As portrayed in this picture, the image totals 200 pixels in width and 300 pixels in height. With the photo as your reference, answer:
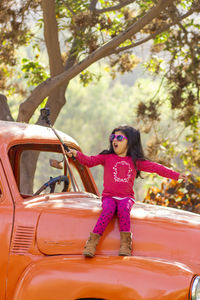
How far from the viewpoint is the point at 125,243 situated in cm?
334

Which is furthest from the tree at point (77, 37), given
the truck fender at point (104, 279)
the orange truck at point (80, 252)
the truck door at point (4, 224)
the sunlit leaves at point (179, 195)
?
the truck fender at point (104, 279)

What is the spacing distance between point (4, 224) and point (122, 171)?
1076 millimetres

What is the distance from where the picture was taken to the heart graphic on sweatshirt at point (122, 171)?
13.1 feet

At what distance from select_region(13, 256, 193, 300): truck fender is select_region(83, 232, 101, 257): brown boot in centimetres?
4

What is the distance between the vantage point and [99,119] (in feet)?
152

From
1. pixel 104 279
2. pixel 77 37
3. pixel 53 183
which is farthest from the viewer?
pixel 77 37

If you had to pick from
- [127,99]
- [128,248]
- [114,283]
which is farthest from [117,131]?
[127,99]

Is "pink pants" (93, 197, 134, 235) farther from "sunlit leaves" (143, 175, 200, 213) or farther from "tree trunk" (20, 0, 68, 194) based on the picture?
"sunlit leaves" (143, 175, 200, 213)

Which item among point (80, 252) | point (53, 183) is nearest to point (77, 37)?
point (53, 183)

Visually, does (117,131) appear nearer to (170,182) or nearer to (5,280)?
(5,280)

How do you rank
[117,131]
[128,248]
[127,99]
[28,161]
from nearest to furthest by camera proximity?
[128,248]
[117,131]
[28,161]
[127,99]

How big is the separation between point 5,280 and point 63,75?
3.76m

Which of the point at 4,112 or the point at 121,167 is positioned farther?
the point at 4,112

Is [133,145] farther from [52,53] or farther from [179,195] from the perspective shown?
[179,195]
